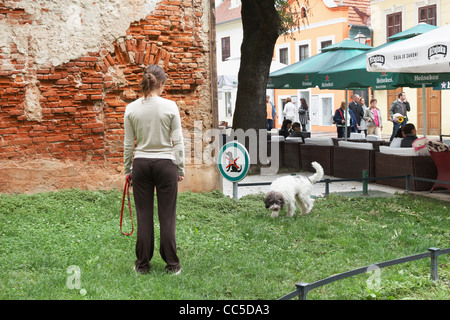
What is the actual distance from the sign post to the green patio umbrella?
25.2 ft

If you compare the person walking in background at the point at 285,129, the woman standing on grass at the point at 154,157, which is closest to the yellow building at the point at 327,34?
the person walking in background at the point at 285,129

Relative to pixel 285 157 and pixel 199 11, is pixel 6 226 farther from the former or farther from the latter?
pixel 285 157

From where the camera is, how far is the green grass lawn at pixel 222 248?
18.0 feet

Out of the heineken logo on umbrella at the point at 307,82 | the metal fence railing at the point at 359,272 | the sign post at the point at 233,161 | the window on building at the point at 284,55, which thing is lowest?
the metal fence railing at the point at 359,272

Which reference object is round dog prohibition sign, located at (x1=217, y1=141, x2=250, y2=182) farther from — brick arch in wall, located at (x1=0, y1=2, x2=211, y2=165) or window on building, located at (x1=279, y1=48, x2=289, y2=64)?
window on building, located at (x1=279, y1=48, x2=289, y2=64)

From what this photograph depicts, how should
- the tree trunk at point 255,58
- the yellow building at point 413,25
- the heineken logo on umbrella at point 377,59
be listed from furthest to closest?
the yellow building at point 413,25, the tree trunk at point 255,58, the heineken logo on umbrella at point 377,59

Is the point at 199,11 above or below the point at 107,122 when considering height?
above

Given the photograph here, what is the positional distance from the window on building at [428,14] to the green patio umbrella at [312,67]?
46.9 feet

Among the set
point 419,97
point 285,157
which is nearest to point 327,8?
point 419,97

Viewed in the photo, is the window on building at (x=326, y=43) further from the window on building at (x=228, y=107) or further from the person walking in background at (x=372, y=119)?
the person walking in background at (x=372, y=119)

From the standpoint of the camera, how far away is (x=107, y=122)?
1005cm

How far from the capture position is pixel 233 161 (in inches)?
385

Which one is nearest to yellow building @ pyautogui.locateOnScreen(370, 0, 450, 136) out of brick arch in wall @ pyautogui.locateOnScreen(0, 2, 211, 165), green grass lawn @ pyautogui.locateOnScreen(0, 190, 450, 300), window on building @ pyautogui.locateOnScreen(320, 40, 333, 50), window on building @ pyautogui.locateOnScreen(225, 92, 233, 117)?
window on building @ pyautogui.locateOnScreen(320, 40, 333, 50)
